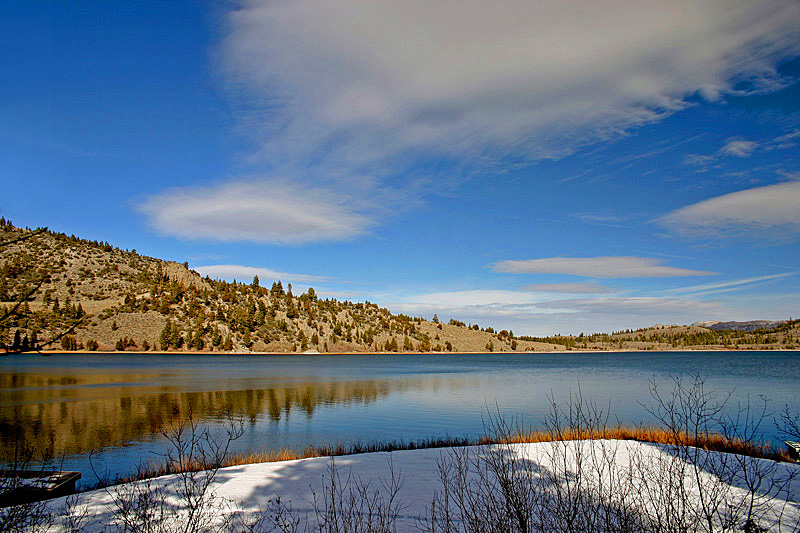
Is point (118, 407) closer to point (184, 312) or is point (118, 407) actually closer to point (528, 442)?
point (528, 442)

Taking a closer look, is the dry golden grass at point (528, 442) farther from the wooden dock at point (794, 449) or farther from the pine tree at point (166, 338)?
the pine tree at point (166, 338)

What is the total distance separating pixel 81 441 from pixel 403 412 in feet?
42.4

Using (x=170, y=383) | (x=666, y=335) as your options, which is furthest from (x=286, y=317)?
(x=666, y=335)

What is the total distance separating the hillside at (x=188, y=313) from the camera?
8494 centimetres

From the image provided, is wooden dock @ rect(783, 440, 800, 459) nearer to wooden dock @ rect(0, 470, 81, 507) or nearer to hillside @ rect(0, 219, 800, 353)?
wooden dock @ rect(0, 470, 81, 507)

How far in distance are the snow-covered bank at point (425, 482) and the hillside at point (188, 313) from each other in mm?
65637

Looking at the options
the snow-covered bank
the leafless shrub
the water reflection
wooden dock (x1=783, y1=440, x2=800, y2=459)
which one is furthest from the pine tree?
wooden dock (x1=783, y1=440, x2=800, y2=459)

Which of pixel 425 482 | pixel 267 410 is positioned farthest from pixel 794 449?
pixel 267 410

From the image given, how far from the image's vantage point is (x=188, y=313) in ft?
313

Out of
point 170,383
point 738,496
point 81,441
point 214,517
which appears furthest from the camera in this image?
point 170,383

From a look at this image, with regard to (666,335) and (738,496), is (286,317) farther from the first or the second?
(666,335)

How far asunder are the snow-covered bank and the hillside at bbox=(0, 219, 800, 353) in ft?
215

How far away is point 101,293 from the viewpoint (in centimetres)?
9081

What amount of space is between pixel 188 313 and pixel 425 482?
9513cm
